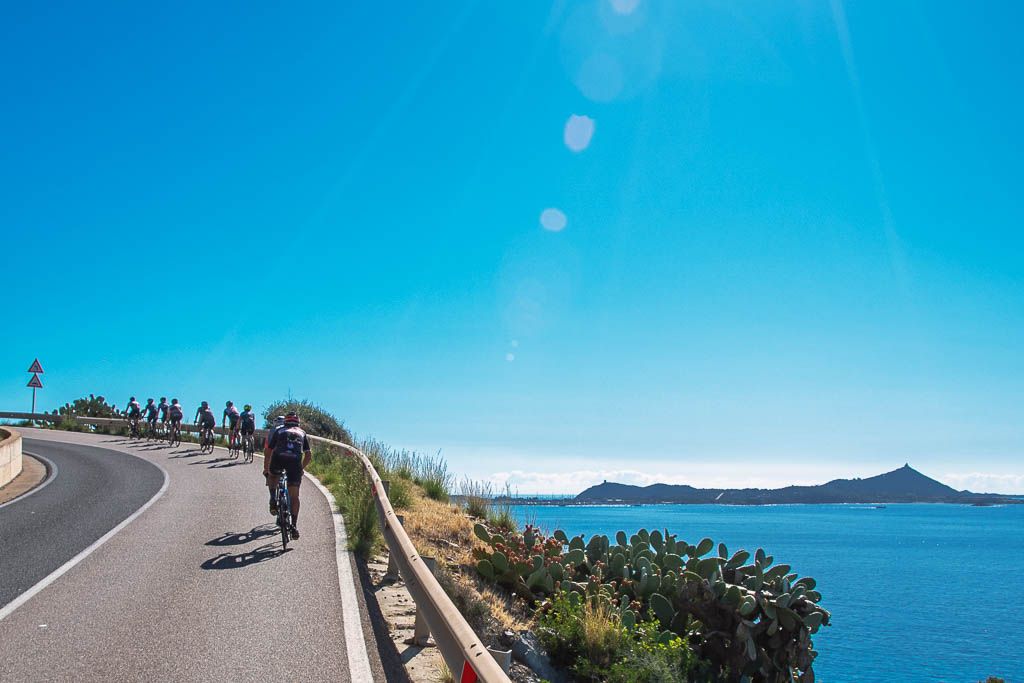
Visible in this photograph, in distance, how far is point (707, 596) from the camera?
10422mm

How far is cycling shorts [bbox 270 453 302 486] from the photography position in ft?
38.1

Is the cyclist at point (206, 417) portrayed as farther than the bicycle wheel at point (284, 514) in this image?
Yes

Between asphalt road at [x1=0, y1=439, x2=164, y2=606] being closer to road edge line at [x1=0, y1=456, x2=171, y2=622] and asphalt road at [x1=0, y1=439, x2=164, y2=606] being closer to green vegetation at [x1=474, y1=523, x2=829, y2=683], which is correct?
road edge line at [x1=0, y1=456, x2=171, y2=622]

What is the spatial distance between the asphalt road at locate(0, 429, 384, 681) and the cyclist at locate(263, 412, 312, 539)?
842mm

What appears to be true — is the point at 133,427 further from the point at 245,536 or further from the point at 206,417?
the point at 245,536

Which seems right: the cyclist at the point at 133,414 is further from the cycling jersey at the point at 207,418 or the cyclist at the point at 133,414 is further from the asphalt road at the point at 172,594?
the asphalt road at the point at 172,594

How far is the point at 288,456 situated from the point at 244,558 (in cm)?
210

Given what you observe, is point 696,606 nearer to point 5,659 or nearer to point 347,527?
point 347,527

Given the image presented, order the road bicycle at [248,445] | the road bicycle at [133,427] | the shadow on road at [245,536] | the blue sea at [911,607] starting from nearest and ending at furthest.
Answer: the shadow on road at [245,536] < the road bicycle at [248,445] < the road bicycle at [133,427] < the blue sea at [911,607]

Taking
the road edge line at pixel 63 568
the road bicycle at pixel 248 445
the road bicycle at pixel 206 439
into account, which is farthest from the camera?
the road bicycle at pixel 206 439

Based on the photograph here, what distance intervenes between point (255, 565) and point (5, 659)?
150 inches

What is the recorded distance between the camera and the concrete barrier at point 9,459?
18870 millimetres

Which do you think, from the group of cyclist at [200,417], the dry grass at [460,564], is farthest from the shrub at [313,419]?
the dry grass at [460,564]

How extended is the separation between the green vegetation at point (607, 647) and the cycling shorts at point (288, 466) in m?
4.79
